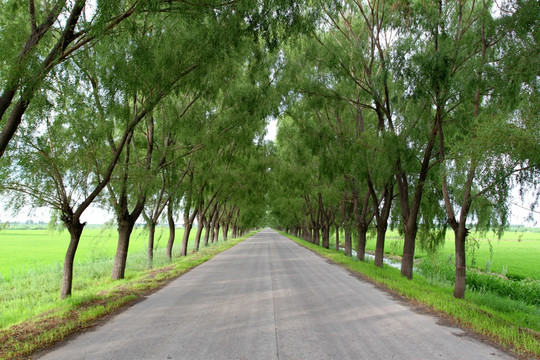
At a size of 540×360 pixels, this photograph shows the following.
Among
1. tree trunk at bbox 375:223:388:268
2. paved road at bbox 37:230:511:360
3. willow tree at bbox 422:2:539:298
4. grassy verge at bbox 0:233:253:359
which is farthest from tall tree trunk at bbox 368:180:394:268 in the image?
grassy verge at bbox 0:233:253:359

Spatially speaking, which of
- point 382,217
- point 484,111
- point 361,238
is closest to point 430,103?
point 484,111

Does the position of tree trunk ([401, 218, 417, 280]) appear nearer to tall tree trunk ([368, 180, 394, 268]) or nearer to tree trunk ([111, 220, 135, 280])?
tall tree trunk ([368, 180, 394, 268])

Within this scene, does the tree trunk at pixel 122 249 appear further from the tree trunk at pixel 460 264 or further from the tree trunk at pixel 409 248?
the tree trunk at pixel 460 264

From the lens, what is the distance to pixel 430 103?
1076cm

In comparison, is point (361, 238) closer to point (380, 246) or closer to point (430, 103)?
point (380, 246)

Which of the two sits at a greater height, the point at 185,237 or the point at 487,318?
the point at 487,318

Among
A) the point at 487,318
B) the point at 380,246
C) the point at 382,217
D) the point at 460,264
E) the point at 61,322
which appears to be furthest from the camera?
the point at 380,246

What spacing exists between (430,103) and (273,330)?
9.00 meters

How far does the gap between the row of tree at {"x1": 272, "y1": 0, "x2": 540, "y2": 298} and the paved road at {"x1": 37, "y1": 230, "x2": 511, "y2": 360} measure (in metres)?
3.86

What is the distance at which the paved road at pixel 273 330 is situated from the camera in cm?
443

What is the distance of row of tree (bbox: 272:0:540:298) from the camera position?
7340 millimetres

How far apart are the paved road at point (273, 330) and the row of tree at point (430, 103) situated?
386 cm

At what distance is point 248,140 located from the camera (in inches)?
505

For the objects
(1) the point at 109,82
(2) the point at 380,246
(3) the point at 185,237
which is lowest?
(3) the point at 185,237
